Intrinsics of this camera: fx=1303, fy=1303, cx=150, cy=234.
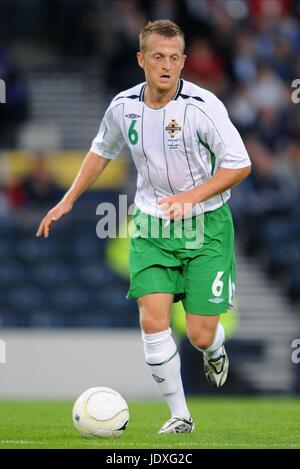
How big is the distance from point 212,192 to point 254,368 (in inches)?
292

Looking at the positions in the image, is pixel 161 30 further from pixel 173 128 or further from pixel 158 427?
pixel 158 427

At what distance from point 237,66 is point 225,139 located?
10.6m

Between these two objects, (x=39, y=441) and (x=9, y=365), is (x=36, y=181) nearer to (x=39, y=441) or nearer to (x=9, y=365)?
(x=9, y=365)

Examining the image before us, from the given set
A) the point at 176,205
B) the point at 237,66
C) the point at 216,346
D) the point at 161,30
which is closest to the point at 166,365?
the point at 216,346

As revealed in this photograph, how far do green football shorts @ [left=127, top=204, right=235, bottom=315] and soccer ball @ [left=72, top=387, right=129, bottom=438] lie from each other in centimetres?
69

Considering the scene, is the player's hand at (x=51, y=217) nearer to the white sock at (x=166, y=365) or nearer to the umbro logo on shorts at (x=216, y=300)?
the white sock at (x=166, y=365)

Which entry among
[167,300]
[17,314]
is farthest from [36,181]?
[167,300]

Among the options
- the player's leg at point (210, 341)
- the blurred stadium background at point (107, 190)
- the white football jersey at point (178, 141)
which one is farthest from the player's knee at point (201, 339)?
the blurred stadium background at point (107, 190)

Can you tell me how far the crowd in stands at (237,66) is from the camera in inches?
661

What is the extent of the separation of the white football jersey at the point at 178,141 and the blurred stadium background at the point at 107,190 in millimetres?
6635

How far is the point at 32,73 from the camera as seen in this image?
66.3 ft

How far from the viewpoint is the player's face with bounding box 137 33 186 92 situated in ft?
26.1

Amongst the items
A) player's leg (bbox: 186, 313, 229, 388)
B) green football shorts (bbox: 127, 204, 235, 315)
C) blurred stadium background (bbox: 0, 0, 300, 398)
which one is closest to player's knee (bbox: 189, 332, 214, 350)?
player's leg (bbox: 186, 313, 229, 388)
